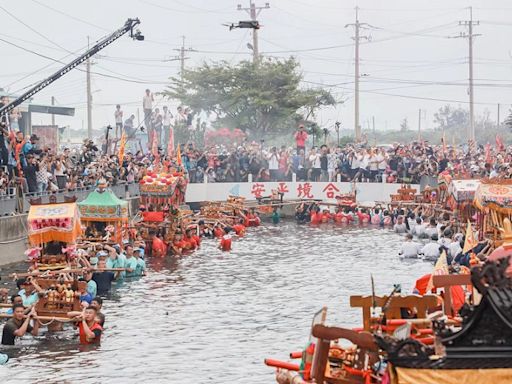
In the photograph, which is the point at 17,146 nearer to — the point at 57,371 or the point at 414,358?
the point at 57,371

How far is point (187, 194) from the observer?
49594 millimetres

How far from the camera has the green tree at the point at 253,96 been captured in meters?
72.4

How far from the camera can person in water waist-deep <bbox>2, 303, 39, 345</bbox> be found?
21.8 meters

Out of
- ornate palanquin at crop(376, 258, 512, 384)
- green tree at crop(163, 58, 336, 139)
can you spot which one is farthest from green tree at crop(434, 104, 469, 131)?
ornate palanquin at crop(376, 258, 512, 384)

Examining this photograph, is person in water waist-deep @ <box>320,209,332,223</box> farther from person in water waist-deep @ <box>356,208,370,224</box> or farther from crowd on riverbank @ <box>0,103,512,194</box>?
crowd on riverbank @ <box>0,103,512,194</box>

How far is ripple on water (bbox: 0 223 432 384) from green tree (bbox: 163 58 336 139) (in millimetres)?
31101

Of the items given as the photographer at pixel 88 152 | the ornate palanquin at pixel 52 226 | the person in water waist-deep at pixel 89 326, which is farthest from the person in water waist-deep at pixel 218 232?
Answer: the person in water waist-deep at pixel 89 326

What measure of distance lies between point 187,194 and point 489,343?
137 feet

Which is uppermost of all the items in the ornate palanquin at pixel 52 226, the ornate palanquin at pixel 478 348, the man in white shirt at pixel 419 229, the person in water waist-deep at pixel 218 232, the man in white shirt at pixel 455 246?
the ornate palanquin at pixel 478 348

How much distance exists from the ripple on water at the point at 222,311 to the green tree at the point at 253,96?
31.1 meters

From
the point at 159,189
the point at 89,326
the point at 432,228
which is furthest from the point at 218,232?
the point at 89,326

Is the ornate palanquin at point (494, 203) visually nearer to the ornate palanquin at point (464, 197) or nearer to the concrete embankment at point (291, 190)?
the ornate palanquin at point (464, 197)

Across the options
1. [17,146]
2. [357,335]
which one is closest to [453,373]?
[357,335]

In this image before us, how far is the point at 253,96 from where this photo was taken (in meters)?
72.2
